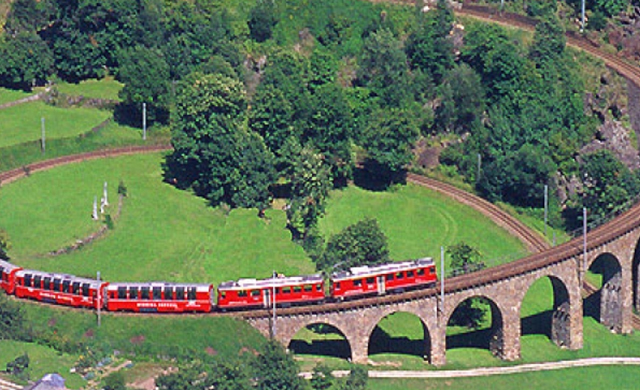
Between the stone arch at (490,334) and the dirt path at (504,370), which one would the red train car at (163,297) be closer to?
the dirt path at (504,370)

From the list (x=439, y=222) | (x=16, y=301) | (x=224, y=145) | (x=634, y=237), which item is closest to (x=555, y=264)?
(x=634, y=237)

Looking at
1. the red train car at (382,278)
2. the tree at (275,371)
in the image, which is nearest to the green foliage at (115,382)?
the tree at (275,371)

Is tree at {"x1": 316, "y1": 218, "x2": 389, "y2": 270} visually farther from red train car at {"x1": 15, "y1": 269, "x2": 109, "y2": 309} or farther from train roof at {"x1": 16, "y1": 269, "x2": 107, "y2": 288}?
red train car at {"x1": 15, "y1": 269, "x2": 109, "y2": 309}

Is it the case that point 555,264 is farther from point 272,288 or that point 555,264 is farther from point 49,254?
point 49,254

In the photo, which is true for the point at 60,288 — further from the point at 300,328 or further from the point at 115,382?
the point at 300,328

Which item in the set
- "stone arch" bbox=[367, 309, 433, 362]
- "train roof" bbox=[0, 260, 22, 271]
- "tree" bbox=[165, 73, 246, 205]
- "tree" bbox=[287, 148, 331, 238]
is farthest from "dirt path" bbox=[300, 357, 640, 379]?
"tree" bbox=[165, 73, 246, 205]

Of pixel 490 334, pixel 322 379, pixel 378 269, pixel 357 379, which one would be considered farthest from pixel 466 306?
pixel 322 379
